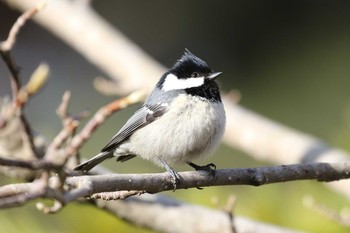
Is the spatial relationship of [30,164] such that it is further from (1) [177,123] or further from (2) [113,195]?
(1) [177,123]

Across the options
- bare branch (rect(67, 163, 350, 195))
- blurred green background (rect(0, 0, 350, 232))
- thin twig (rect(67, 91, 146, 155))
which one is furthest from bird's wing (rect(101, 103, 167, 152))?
blurred green background (rect(0, 0, 350, 232))

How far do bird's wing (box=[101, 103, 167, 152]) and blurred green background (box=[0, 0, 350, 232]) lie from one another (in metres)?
1.16

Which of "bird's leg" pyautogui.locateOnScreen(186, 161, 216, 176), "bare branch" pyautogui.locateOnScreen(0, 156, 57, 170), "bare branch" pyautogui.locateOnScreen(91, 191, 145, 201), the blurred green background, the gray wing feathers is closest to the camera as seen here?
"bare branch" pyautogui.locateOnScreen(0, 156, 57, 170)

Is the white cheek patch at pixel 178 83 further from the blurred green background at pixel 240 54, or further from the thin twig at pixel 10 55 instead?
the blurred green background at pixel 240 54

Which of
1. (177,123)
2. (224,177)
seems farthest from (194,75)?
(224,177)

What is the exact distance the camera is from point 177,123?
87.4 inches

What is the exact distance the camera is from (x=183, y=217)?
220 centimetres

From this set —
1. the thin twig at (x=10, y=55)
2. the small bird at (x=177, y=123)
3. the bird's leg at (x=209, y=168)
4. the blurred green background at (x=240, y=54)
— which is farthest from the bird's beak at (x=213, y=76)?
the blurred green background at (x=240, y=54)

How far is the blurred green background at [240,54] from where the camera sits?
4539mm

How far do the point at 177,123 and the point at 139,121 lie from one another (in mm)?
184

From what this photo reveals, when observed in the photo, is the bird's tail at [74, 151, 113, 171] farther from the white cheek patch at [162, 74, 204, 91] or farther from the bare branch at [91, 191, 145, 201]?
the bare branch at [91, 191, 145, 201]

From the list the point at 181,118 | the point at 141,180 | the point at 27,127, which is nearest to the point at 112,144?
the point at 181,118

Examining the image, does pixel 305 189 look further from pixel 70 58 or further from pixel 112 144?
pixel 70 58

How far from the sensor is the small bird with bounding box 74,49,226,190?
2199 mm
